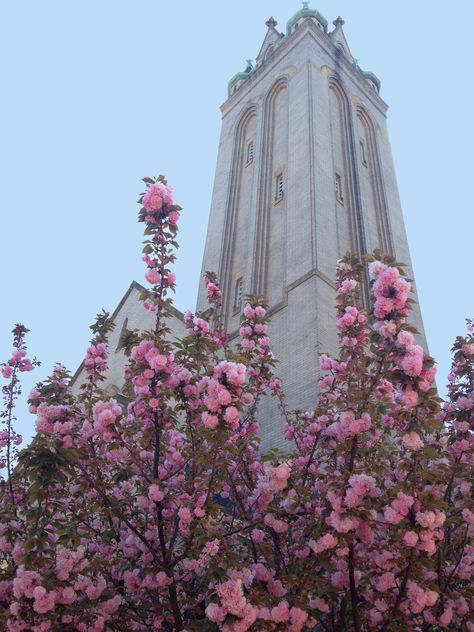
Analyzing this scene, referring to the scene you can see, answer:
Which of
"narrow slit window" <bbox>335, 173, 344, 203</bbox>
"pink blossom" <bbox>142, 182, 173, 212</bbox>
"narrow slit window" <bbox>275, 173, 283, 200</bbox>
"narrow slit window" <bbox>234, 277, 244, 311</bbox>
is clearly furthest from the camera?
"narrow slit window" <bbox>275, 173, 283, 200</bbox>

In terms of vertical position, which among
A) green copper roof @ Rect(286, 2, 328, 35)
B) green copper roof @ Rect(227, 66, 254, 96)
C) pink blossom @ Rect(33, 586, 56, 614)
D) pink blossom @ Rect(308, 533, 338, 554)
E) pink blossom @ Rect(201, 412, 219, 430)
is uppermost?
green copper roof @ Rect(286, 2, 328, 35)

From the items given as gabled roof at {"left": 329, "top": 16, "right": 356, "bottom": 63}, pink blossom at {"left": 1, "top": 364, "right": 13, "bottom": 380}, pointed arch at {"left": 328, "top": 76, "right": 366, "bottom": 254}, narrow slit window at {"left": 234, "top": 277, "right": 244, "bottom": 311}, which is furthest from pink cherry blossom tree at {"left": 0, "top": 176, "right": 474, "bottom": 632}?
gabled roof at {"left": 329, "top": 16, "right": 356, "bottom": 63}

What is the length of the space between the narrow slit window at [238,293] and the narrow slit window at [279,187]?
3.12 m

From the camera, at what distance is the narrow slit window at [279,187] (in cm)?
1925

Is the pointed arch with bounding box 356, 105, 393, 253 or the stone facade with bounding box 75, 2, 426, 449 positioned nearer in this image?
the stone facade with bounding box 75, 2, 426, 449

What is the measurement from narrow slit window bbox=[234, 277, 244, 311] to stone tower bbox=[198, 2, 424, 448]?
4 cm

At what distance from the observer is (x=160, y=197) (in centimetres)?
648

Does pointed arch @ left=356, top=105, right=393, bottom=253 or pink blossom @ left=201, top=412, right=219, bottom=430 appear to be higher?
pointed arch @ left=356, top=105, right=393, bottom=253

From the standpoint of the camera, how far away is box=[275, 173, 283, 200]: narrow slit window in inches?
758

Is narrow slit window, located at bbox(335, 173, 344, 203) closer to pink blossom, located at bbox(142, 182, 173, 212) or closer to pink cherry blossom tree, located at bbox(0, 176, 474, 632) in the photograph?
pink cherry blossom tree, located at bbox(0, 176, 474, 632)

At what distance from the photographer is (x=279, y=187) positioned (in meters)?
19.7

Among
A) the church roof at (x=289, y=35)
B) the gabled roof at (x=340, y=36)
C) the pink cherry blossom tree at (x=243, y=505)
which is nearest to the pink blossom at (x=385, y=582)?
the pink cherry blossom tree at (x=243, y=505)

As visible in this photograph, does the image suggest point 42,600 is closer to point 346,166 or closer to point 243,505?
point 243,505

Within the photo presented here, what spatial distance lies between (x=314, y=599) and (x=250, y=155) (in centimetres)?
1939
